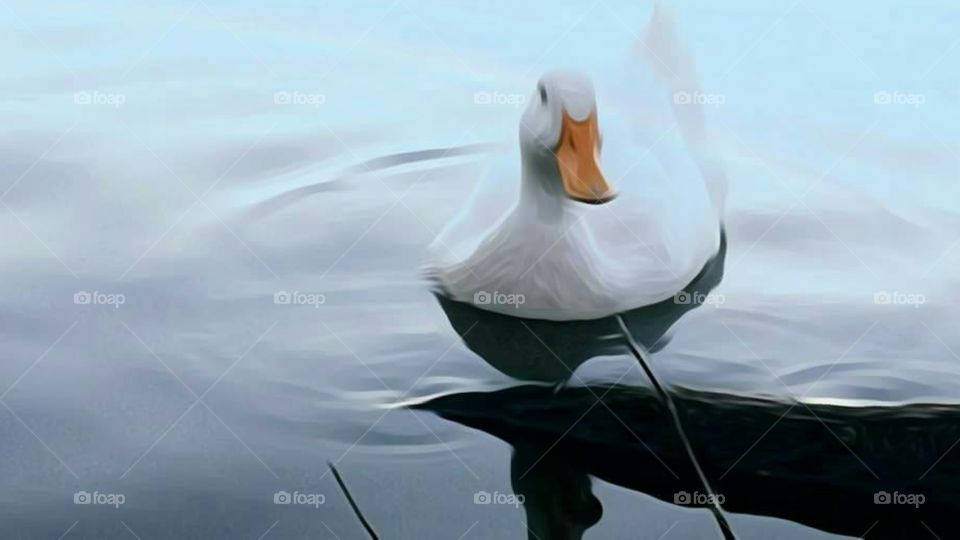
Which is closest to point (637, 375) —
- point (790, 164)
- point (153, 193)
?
point (790, 164)

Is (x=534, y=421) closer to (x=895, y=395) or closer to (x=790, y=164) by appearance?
(x=895, y=395)

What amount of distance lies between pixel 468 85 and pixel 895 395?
36.7 inches

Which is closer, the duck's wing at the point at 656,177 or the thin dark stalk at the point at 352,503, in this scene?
the thin dark stalk at the point at 352,503

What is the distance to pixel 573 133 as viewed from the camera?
179cm

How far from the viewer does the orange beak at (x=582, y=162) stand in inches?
69.0

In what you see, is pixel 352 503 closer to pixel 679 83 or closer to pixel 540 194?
pixel 540 194

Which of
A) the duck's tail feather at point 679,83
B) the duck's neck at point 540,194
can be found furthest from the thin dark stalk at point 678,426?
the duck's tail feather at point 679,83

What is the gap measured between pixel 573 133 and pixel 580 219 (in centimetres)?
18

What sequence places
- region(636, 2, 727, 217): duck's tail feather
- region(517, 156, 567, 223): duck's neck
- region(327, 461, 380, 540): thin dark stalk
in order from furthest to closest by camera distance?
region(636, 2, 727, 217): duck's tail feather → region(517, 156, 567, 223): duck's neck → region(327, 461, 380, 540): thin dark stalk

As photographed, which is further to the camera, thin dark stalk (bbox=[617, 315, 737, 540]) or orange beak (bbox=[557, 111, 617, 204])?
orange beak (bbox=[557, 111, 617, 204])

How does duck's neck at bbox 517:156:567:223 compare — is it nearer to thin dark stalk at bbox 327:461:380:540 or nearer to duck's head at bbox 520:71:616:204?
duck's head at bbox 520:71:616:204

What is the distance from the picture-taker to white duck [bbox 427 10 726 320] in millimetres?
1797

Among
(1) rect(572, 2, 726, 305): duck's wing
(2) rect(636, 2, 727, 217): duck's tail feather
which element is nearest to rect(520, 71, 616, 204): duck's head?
(1) rect(572, 2, 726, 305): duck's wing

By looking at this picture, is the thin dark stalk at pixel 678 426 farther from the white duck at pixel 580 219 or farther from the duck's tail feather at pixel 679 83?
the duck's tail feather at pixel 679 83
